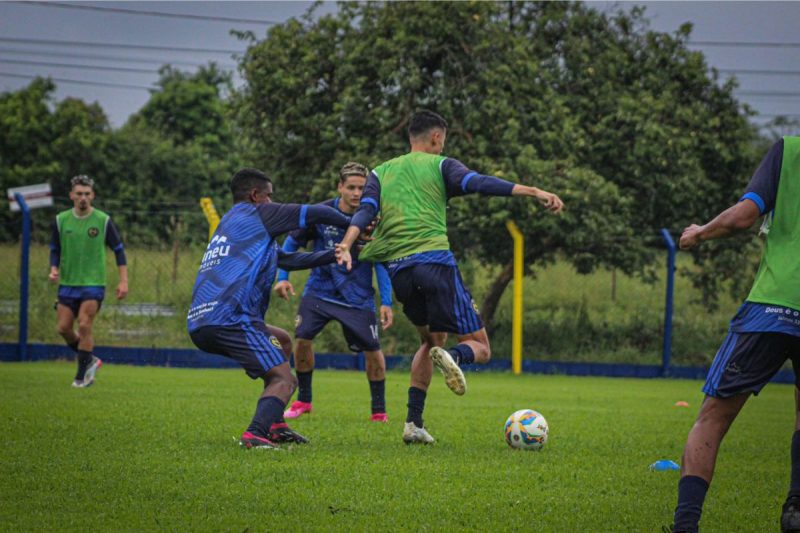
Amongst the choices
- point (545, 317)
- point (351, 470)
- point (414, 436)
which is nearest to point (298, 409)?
point (414, 436)

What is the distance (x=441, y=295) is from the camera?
7.39 metres

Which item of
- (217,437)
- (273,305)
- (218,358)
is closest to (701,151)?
(273,305)

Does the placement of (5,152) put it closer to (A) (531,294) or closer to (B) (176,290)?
(B) (176,290)

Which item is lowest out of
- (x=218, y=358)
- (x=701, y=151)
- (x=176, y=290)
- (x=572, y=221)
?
(x=218, y=358)

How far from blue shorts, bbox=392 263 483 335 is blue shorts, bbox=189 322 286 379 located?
112 cm

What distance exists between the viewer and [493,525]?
4762 mm

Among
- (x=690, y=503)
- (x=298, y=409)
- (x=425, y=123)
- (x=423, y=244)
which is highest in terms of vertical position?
(x=425, y=123)

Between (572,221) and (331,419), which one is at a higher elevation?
(572,221)

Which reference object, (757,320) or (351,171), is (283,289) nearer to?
(351,171)

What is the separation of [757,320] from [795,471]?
2.98 feet

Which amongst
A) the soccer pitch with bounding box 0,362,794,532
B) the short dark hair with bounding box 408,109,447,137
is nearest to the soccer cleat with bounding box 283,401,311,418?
the soccer pitch with bounding box 0,362,794,532

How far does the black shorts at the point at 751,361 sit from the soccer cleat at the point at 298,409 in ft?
18.7

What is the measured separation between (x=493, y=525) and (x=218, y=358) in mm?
12893

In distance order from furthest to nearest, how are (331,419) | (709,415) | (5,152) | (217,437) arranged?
(5,152) < (331,419) < (217,437) < (709,415)
